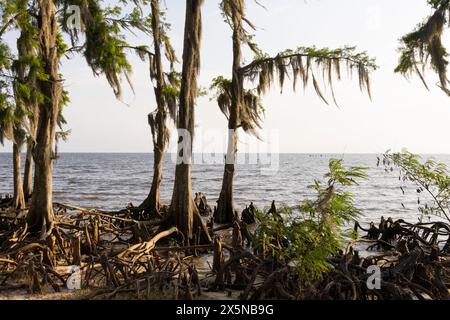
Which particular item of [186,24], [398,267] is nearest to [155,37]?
[186,24]

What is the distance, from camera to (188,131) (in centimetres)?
1234

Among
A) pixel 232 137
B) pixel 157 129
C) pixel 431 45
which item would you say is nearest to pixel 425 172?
pixel 431 45

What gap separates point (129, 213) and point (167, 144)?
3418 mm

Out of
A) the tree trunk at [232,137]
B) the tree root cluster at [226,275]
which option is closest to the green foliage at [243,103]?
the tree trunk at [232,137]

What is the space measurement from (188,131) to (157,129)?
247 inches

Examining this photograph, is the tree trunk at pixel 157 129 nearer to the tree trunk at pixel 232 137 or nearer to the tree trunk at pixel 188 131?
the tree trunk at pixel 232 137

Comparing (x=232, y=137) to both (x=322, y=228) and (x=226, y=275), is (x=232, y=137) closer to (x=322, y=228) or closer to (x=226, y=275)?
(x=226, y=275)

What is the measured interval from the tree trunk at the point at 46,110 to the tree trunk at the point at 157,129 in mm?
5961

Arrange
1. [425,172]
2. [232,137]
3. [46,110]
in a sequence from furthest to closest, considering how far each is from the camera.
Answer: [232,137] → [46,110] → [425,172]

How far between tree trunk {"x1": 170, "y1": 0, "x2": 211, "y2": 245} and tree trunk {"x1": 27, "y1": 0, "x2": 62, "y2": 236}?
336 cm

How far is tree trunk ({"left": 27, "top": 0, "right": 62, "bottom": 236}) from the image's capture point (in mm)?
11758

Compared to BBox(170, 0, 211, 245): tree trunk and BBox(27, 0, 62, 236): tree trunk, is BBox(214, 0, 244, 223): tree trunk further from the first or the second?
BBox(27, 0, 62, 236): tree trunk

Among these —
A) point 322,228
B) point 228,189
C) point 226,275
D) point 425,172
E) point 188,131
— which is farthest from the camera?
point 228,189
